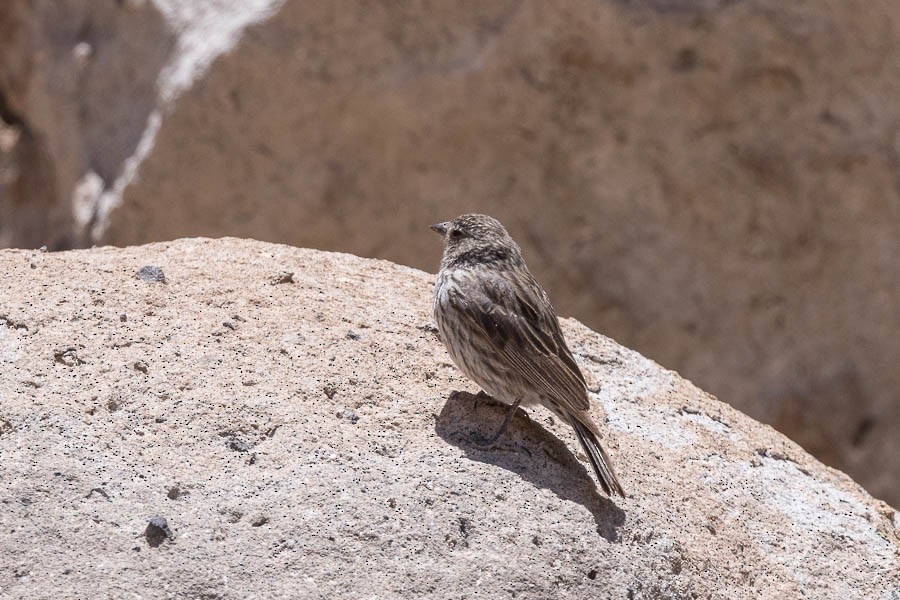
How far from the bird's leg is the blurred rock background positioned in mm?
4104

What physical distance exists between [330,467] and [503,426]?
0.68 meters

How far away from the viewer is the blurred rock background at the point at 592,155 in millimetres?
8297

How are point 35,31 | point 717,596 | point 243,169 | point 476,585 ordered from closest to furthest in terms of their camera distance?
1. point 476,585
2. point 717,596
3. point 243,169
4. point 35,31

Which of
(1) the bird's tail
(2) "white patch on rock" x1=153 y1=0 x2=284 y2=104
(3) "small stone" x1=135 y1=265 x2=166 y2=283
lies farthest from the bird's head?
(2) "white patch on rock" x1=153 y1=0 x2=284 y2=104

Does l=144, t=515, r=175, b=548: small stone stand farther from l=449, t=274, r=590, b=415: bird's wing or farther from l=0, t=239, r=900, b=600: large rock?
l=449, t=274, r=590, b=415: bird's wing

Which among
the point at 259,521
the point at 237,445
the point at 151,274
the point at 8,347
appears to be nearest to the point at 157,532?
the point at 259,521

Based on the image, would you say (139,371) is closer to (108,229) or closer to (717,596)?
(717,596)

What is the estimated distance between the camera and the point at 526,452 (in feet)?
14.5

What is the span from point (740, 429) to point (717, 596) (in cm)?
103

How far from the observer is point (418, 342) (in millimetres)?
4973

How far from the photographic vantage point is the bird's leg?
4414 mm

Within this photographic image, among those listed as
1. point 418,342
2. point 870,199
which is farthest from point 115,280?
point 870,199

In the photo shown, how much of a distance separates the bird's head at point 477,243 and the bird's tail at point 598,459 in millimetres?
969

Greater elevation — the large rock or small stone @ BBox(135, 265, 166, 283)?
small stone @ BBox(135, 265, 166, 283)
